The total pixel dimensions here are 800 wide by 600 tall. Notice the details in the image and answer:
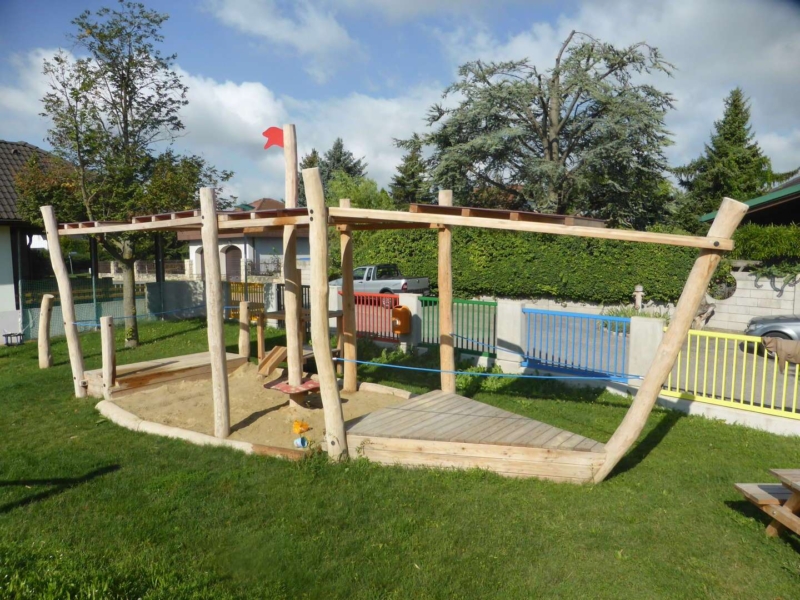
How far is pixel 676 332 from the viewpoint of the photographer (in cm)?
498

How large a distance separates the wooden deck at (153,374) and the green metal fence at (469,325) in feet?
13.3

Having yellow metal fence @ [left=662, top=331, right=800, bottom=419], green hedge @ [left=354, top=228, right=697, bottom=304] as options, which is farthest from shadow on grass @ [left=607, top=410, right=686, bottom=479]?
green hedge @ [left=354, top=228, right=697, bottom=304]

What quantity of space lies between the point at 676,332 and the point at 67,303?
8.90 meters

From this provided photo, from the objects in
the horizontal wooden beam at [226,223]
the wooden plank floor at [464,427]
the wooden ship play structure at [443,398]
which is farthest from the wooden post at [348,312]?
the horizontal wooden beam at [226,223]

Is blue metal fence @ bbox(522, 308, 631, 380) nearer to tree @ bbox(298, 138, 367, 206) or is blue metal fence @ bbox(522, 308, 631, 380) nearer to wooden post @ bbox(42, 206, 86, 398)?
wooden post @ bbox(42, 206, 86, 398)

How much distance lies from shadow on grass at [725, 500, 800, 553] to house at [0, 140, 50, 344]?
52.4 feet

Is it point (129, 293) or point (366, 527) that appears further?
point (129, 293)

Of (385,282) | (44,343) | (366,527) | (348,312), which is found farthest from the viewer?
(385,282)

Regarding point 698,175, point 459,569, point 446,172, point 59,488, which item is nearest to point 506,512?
point 459,569

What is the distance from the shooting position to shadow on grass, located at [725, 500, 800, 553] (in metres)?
4.39

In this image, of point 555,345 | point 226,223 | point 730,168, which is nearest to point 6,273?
point 226,223

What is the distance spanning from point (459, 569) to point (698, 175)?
34.2m

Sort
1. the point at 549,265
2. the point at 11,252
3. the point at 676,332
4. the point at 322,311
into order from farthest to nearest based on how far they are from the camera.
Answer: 1. the point at 549,265
2. the point at 11,252
3. the point at 322,311
4. the point at 676,332

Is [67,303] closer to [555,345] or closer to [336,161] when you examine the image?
[555,345]
